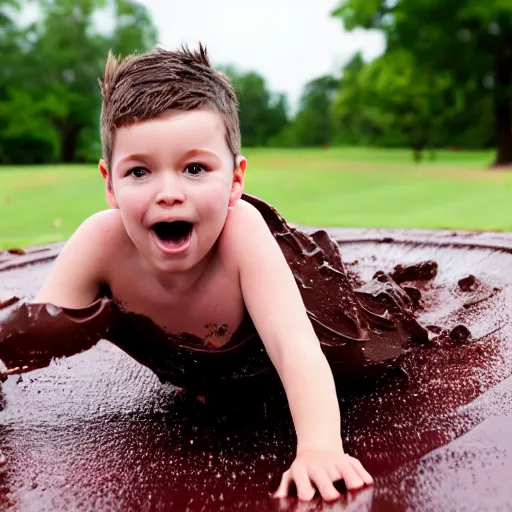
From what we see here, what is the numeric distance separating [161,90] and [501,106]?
14.9 m

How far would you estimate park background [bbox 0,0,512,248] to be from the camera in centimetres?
710

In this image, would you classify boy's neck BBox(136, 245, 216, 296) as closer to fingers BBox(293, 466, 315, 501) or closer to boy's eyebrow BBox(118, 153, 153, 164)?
boy's eyebrow BBox(118, 153, 153, 164)

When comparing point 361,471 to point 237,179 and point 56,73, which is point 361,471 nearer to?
point 237,179

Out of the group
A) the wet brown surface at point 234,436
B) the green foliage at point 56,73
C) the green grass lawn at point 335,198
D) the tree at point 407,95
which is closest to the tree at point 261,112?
the green foliage at point 56,73

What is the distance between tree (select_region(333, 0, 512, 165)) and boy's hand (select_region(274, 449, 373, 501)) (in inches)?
539

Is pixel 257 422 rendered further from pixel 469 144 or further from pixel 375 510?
pixel 469 144

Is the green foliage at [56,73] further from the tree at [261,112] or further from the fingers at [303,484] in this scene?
the fingers at [303,484]

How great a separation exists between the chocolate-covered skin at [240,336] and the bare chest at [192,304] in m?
0.02

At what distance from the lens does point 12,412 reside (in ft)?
4.74

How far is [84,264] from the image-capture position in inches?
51.8

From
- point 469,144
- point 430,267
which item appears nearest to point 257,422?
point 430,267

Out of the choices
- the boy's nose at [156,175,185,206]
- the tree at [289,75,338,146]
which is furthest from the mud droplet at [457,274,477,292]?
the tree at [289,75,338,146]

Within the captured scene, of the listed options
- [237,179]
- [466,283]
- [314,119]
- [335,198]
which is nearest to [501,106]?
[335,198]

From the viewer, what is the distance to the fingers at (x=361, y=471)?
1012 mm
